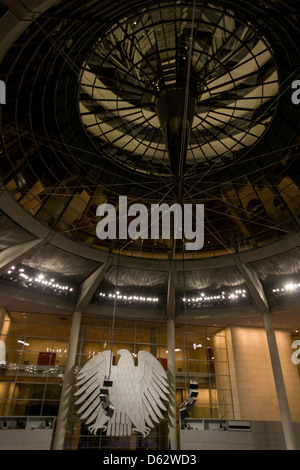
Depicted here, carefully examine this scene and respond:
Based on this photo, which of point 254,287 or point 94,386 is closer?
point 94,386

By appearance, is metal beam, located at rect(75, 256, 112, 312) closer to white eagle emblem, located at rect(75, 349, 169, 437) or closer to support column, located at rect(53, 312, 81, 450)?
support column, located at rect(53, 312, 81, 450)

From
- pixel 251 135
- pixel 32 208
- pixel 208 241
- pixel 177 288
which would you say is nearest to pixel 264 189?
pixel 251 135

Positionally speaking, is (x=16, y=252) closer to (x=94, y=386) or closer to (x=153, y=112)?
(x=94, y=386)

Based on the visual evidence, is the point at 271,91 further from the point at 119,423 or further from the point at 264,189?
the point at 119,423

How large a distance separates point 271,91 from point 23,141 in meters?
14.3

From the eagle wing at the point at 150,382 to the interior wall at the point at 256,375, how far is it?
719cm

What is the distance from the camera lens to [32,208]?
1866 cm

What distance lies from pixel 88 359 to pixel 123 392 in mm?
6050

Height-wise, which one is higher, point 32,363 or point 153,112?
point 153,112

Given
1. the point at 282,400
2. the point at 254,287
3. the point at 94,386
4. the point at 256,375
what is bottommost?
the point at 282,400

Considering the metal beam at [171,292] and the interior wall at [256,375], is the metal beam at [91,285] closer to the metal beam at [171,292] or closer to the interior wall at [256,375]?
the metal beam at [171,292]

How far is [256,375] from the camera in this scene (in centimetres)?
2509

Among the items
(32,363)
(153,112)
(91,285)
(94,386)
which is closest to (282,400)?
(94,386)

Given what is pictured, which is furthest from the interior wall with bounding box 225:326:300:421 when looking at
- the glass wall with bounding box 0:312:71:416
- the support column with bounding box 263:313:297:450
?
the glass wall with bounding box 0:312:71:416
